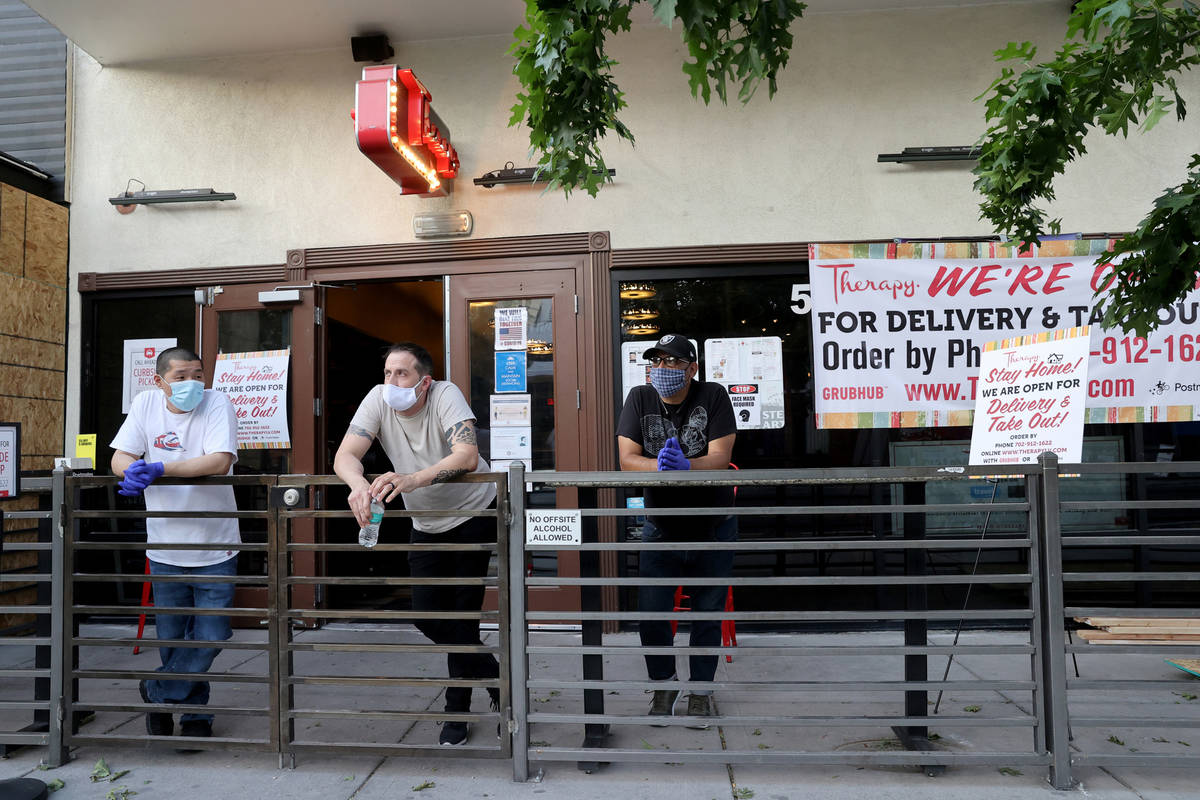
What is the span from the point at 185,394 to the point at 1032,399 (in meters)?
4.44

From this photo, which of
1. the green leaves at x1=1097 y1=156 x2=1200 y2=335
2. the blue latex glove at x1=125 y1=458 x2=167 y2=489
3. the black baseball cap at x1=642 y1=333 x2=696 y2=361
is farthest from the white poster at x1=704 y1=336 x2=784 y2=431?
the blue latex glove at x1=125 y1=458 x2=167 y2=489

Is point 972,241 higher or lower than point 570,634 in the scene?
higher

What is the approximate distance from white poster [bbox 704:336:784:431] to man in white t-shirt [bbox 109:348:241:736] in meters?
3.51

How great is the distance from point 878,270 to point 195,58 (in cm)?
593

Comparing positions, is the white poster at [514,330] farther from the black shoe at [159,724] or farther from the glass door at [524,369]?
the black shoe at [159,724]

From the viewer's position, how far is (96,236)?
6.43m

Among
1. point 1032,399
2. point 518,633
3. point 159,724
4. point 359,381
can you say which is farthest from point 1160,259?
point 359,381

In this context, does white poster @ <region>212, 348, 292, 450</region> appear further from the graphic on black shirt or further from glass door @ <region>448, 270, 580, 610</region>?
the graphic on black shirt

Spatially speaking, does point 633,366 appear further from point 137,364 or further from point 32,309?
point 32,309

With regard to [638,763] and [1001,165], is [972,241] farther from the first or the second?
[638,763]

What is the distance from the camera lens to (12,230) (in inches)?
235

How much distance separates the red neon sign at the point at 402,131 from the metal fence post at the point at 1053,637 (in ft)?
14.4

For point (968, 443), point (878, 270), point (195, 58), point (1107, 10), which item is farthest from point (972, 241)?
point (195, 58)

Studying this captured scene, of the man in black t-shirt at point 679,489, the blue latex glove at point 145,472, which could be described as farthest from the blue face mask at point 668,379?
the blue latex glove at point 145,472
